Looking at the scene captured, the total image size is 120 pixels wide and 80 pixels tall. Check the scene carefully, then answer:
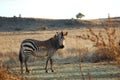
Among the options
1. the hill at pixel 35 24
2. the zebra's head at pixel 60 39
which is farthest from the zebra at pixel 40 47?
the hill at pixel 35 24

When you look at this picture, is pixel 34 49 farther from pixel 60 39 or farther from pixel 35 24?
pixel 35 24

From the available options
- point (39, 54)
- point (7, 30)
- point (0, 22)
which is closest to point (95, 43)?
point (39, 54)

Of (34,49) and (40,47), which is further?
(34,49)

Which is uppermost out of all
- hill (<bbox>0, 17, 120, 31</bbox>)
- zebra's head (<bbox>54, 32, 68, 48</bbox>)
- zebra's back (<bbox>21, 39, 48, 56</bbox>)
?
hill (<bbox>0, 17, 120, 31</bbox>)

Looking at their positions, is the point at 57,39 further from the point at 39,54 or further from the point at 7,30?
the point at 7,30

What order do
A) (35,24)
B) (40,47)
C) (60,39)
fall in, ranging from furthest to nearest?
(35,24) < (60,39) < (40,47)

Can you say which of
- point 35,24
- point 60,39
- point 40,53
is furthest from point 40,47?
point 35,24

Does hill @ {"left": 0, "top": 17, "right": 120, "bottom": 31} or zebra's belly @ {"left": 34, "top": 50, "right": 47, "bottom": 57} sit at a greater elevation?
Result: hill @ {"left": 0, "top": 17, "right": 120, "bottom": 31}

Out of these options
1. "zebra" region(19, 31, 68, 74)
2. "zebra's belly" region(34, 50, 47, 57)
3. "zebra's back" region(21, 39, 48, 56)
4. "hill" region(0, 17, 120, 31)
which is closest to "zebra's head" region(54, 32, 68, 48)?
"zebra" region(19, 31, 68, 74)

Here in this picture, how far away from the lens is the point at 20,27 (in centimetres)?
7856

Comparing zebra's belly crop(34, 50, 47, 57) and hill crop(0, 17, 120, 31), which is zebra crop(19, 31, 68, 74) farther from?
hill crop(0, 17, 120, 31)

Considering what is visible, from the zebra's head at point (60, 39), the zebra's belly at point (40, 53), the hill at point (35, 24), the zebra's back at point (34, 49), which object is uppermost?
the hill at point (35, 24)

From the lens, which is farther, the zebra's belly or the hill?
the hill

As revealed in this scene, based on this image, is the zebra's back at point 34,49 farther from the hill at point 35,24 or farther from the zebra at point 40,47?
the hill at point 35,24
